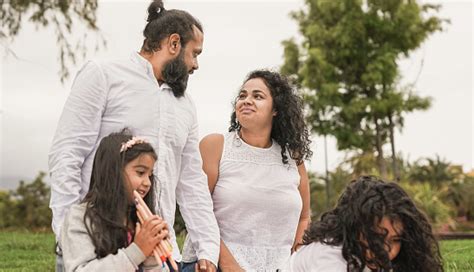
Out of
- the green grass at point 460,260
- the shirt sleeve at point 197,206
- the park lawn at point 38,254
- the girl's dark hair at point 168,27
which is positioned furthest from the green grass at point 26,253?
the girl's dark hair at point 168,27

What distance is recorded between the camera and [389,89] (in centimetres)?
2758

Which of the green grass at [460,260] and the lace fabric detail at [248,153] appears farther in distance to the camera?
the green grass at [460,260]

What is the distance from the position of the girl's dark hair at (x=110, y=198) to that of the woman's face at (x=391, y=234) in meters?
1.04

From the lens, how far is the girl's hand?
3447 mm

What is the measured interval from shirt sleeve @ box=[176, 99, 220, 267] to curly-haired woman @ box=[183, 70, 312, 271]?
26 cm

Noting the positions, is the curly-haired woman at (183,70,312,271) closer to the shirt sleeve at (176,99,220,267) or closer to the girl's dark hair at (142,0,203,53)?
the shirt sleeve at (176,99,220,267)

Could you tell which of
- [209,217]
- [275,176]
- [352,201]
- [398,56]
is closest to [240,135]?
[275,176]

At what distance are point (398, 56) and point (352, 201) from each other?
82.0 ft

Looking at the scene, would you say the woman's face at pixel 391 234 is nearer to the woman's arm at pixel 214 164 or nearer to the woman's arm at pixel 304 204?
the woman's arm at pixel 214 164

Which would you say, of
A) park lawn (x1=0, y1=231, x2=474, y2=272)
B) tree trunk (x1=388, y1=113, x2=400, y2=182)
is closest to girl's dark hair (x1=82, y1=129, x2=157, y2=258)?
park lawn (x1=0, y1=231, x2=474, y2=272)

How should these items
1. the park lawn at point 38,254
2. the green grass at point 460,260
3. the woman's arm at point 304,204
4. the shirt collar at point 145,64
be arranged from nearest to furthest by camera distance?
1. the shirt collar at point 145,64
2. the woman's arm at point 304,204
3. the green grass at point 460,260
4. the park lawn at point 38,254

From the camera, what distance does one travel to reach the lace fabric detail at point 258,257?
4.71 metres

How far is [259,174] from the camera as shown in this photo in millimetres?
4844

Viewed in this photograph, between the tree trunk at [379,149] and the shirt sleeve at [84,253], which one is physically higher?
the tree trunk at [379,149]
